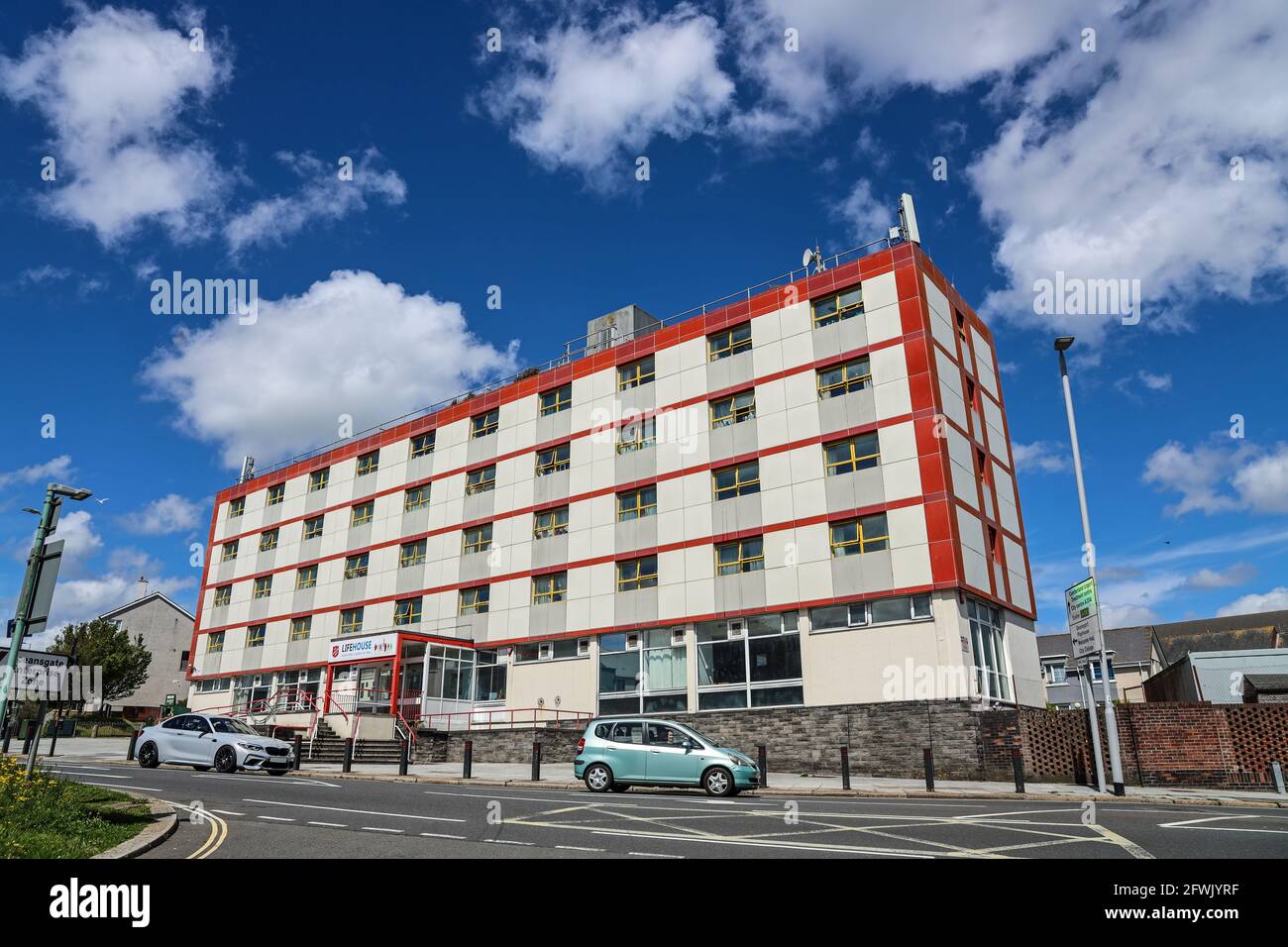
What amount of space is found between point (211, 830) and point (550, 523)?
24.0 metres

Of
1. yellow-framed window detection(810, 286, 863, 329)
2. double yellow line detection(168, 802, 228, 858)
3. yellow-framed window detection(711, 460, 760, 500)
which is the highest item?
yellow-framed window detection(810, 286, 863, 329)

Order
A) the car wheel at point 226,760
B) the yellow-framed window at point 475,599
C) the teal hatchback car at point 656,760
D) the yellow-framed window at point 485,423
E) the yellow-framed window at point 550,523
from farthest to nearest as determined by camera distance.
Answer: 1. the yellow-framed window at point 485,423
2. the yellow-framed window at point 475,599
3. the yellow-framed window at point 550,523
4. the car wheel at point 226,760
5. the teal hatchback car at point 656,760

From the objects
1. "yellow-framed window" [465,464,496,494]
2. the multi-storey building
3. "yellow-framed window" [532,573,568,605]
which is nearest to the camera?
the multi-storey building

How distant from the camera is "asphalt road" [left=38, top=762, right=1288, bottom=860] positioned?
9383 millimetres

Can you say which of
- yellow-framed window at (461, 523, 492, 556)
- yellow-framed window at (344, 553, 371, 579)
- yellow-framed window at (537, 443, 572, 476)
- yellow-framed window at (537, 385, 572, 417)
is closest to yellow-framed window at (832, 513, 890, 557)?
yellow-framed window at (537, 443, 572, 476)

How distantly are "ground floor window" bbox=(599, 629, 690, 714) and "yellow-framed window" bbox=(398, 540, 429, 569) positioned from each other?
37.6 feet

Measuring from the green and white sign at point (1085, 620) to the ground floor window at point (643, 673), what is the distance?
1285 centimetres

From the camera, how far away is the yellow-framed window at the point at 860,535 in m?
26.5

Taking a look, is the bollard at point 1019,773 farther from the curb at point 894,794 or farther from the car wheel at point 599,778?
the car wheel at point 599,778

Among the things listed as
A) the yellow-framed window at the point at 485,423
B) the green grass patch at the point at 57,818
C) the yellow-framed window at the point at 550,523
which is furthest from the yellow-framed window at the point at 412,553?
the green grass patch at the point at 57,818

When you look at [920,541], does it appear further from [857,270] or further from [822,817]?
[822,817]

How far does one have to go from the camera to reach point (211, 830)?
11.2 meters

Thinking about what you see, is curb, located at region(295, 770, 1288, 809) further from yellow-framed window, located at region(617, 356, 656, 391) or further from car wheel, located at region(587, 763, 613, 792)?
yellow-framed window, located at region(617, 356, 656, 391)

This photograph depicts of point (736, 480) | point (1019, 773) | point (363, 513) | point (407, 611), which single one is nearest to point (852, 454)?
point (736, 480)
